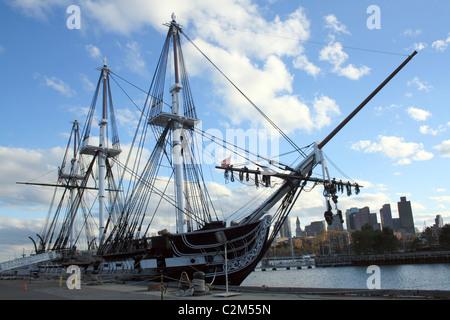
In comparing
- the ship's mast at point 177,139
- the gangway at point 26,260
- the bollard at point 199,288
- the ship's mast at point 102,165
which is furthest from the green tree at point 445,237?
the bollard at point 199,288

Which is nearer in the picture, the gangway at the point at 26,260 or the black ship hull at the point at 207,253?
the black ship hull at the point at 207,253

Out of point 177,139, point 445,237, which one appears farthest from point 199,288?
point 445,237

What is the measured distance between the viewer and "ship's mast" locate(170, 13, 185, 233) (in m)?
27.5

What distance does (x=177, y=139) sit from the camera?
3038 cm

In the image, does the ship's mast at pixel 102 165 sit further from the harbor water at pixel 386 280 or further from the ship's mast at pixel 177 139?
the harbor water at pixel 386 280

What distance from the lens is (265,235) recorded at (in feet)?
71.2

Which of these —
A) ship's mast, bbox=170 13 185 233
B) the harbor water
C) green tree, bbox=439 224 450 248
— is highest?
ship's mast, bbox=170 13 185 233

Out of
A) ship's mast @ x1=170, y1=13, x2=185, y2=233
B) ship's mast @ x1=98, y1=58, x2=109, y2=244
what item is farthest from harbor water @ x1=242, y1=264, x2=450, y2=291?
ship's mast @ x1=98, y1=58, x2=109, y2=244

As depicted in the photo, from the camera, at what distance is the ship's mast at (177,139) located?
27531 millimetres

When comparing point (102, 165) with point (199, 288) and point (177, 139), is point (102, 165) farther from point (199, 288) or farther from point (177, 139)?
point (199, 288)

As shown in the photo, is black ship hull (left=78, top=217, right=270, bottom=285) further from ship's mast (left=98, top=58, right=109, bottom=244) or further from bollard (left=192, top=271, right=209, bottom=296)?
ship's mast (left=98, top=58, right=109, bottom=244)

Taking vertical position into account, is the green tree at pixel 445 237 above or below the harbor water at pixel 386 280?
above
